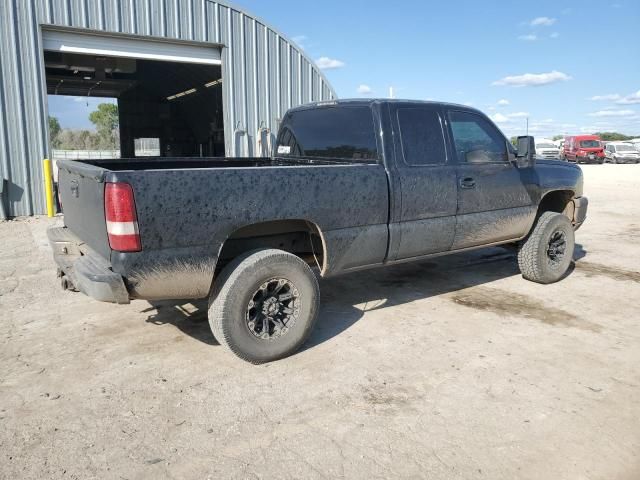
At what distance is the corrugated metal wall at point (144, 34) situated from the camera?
10.0 meters

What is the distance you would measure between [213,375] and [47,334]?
5.68 ft

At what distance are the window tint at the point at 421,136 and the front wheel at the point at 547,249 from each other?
5.89 feet

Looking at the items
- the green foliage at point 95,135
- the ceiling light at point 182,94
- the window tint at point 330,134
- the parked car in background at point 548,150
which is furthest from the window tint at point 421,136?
the green foliage at point 95,135

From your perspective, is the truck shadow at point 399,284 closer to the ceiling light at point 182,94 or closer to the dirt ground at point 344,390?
the dirt ground at point 344,390

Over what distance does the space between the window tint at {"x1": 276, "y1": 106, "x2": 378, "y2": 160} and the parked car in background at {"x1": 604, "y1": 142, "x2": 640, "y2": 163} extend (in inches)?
1464

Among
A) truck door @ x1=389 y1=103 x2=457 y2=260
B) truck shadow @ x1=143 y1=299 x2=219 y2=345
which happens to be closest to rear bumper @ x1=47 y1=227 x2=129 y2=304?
truck shadow @ x1=143 y1=299 x2=219 y2=345

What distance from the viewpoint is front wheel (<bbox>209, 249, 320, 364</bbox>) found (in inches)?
143

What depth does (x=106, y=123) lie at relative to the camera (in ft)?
273

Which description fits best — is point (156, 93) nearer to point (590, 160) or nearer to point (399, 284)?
point (399, 284)

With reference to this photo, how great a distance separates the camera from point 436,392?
11.1 feet

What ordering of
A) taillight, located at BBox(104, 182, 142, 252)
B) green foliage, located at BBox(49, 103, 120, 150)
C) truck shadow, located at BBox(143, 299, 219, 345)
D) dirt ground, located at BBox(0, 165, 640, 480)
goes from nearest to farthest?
1. dirt ground, located at BBox(0, 165, 640, 480)
2. taillight, located at BBox(104, 182, 142, 252)
3. truck shadow, located at BBox(143, 299, 219, 345)
4. green foliage, located at BBox(49, 103, 120, 150)

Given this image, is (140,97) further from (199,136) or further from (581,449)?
(581,449)

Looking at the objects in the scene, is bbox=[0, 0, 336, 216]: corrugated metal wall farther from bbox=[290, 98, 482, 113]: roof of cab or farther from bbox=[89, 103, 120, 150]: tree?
bbox=[89, 103, 120, 150]: tree

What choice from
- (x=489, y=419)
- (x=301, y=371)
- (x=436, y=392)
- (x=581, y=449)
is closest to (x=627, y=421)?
(x=581, y=449)
